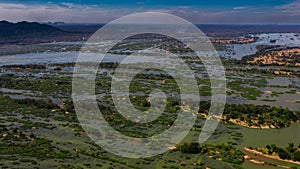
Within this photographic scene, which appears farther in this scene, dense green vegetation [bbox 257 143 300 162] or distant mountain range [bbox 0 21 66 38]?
distant mountain range [bbox 0 21 66 38]

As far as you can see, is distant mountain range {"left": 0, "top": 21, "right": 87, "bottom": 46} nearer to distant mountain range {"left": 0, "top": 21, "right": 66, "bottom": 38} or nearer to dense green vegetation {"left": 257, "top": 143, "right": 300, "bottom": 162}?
distant mountain range {"left": 0, "top": 21, "right": 66, "bottom": 38}

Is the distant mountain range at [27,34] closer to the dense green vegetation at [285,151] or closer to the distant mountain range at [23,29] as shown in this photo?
the distant mountain range at [23,29]

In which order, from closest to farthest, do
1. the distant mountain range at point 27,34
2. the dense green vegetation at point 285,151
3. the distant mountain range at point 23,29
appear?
1. the dense green vegetation at point 285,151
2. the distant mountain range at point 27,34
3. the distant mountain range at point 23,29

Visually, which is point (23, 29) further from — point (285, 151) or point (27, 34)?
point (285, 151)

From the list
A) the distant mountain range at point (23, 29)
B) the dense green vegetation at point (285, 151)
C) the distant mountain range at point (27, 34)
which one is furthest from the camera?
the distant mountain range at point (23, 29)

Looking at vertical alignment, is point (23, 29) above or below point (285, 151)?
above

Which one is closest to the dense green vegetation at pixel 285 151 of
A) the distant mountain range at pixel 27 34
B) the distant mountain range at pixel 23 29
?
the distant mountain range at pixel 27 34

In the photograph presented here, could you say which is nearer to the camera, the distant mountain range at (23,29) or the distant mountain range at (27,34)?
the distant mountain range at (27,34)

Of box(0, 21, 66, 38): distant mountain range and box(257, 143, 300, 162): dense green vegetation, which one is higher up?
box(0, 21, 66, 38): distant mountain range

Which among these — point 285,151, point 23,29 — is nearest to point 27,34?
point 23,29

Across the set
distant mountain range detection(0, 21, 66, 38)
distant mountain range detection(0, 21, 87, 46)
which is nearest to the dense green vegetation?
distant mountain range detection(0, 21, 87, 46)

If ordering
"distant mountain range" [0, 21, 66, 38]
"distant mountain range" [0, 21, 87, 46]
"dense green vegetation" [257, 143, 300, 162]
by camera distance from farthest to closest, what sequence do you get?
"distant mountain range" [0, 21, 66, 38], "distant mountain range" [0, 21, 87, 46], "dense green vegetation" [257, 143, 300, 162]
